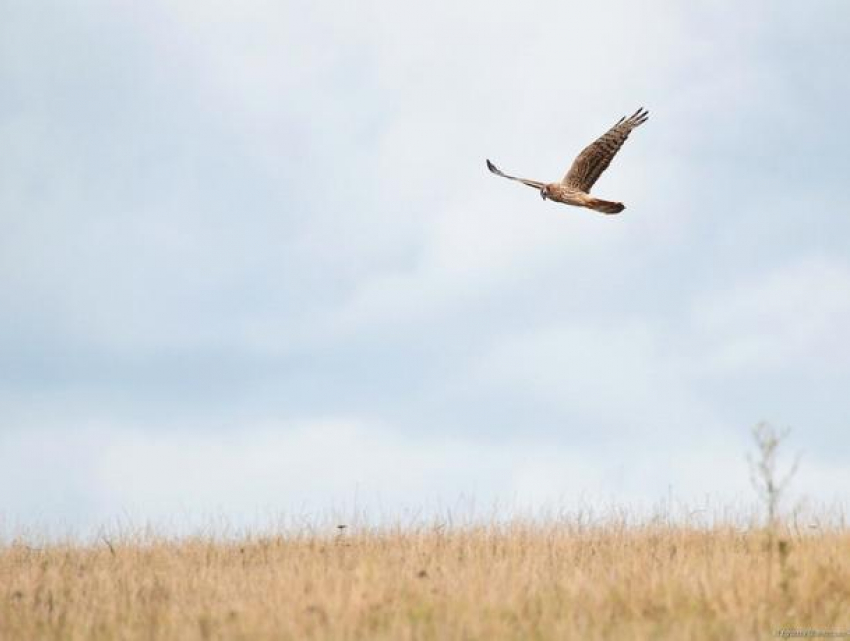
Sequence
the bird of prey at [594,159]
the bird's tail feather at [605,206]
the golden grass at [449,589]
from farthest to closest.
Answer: the bird of prey at [594,159]
the bird's tail feather at [605,206]
the golden grass at [449,589]

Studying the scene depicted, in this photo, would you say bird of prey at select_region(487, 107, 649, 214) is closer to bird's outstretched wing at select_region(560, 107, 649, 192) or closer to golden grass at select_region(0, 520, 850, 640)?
bird's outstretched wing at select_region(560, 107, 649, 192)

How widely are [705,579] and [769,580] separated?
1.64ft

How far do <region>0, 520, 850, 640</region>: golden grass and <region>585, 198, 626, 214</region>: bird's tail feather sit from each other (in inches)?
203

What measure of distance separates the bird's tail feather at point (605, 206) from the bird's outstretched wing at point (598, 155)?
915 mm

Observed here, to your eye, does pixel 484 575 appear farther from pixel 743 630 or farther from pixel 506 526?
pixel 506 526

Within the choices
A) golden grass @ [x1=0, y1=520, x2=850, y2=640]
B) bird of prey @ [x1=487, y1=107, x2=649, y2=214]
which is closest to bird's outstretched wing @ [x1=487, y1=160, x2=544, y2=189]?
bird of prey @ [x1=487, y1=107, x2=649, y2=214]

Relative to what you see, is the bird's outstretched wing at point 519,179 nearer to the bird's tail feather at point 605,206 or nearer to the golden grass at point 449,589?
the bird's tail feather at point 605,206

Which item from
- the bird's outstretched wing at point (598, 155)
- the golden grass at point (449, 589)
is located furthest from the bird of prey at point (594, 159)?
the golden grass at point (449, 589)

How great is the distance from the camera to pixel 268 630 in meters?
8.27

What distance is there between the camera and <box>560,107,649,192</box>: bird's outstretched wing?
17.8 meters

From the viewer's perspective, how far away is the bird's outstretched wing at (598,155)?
1777 centimetres

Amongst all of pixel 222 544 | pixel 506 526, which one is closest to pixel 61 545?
pixel 222 544

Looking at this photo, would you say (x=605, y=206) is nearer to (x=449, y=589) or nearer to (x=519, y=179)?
(x=519, y=179)

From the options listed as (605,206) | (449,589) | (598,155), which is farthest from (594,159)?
(449,589)
